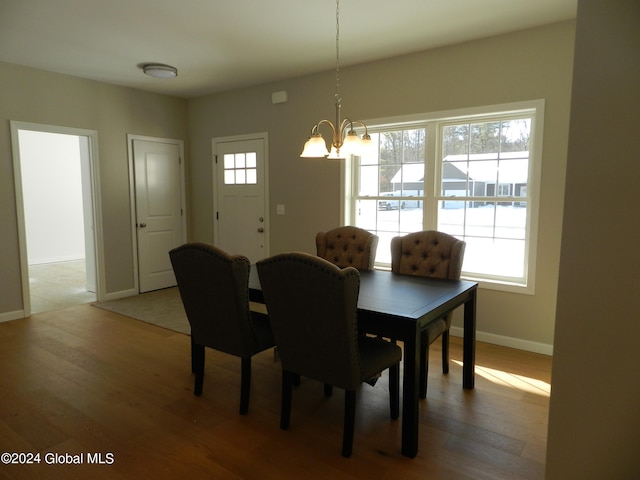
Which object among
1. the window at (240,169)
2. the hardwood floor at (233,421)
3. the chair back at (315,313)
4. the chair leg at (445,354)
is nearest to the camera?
the chair back at (315,313)

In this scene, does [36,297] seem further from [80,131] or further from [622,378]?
[622,378]

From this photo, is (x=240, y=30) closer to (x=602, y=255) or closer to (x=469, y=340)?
(x=469, y=340)

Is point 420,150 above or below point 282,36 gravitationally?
below

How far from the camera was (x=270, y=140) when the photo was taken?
497cm

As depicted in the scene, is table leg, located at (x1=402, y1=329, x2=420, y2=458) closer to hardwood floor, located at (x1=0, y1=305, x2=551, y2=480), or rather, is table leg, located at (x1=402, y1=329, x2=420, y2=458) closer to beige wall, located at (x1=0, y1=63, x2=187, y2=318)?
hardwood floor, located at (x1=0, y1=305, x2=551, y2=480)

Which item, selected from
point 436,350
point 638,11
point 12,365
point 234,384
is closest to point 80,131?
point 12,365

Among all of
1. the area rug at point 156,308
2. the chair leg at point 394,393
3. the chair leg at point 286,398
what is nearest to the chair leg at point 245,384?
the chair leg at point 286,398

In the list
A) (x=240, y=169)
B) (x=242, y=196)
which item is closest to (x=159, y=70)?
(x=240, y=169)

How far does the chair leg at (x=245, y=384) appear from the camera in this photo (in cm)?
244

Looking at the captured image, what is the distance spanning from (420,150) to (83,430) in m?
3.39

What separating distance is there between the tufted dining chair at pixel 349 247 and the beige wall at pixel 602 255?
2097mm

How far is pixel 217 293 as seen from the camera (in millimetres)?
2389

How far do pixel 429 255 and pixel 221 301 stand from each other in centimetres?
153

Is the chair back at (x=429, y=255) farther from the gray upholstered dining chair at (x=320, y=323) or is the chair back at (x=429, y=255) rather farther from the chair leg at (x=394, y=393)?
the gray upholstered dining chair at (x=320, y=323)
